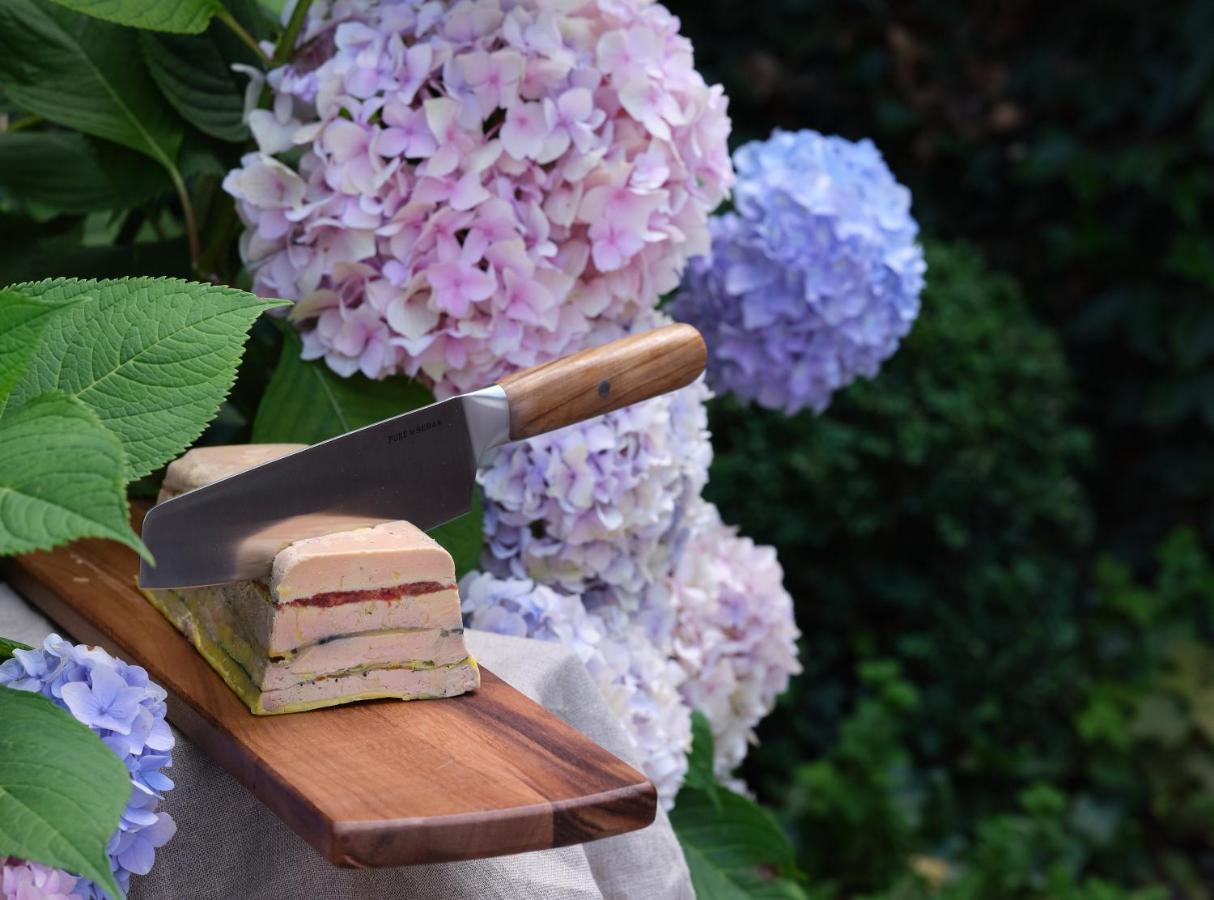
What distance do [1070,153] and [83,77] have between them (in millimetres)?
2338

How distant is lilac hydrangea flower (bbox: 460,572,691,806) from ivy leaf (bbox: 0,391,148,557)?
0.39 metres

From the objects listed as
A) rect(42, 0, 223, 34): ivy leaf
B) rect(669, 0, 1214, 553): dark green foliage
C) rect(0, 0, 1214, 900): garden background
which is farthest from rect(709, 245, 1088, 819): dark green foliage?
rect(42, 0, 223, 34): ivy leaf

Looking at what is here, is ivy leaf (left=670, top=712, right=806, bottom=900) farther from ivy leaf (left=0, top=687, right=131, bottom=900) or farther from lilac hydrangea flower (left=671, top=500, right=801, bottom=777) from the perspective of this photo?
ivy leaf (left=0, top=687, right=131, bottom=900)

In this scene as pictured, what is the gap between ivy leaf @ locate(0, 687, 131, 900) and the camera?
1.69 feet

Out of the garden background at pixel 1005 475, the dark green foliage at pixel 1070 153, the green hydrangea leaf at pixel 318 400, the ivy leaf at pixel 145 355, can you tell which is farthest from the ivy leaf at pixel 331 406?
the dark green foliage at pixel 1070 153

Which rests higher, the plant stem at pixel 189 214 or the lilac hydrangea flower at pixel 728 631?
the plant stem at pixel 189 214

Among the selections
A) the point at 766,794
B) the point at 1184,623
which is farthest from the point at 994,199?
the point at 766,794

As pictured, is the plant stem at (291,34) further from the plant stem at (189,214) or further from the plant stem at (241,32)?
the plant stem at (189,214)

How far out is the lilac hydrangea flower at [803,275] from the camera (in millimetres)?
1144

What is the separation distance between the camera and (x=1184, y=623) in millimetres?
2855

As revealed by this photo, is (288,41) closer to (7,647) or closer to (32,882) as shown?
(7,647)

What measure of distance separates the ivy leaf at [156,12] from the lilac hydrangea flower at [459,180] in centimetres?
6

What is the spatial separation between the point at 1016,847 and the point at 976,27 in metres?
1.70

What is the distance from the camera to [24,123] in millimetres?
1102
